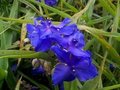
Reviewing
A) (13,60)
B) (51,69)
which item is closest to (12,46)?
(13,60)

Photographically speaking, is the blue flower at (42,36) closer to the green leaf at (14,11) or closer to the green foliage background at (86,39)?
the green foliage background at (86,39)

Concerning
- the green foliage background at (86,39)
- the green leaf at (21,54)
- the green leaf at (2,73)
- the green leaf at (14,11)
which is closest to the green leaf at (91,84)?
the green foliage background at (86,39)

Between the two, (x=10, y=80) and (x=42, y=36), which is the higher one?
(x=42, y=36)

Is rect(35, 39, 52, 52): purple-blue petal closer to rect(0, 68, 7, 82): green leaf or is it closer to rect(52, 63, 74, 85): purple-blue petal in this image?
rect(52, 63, 74, 85): purple-blue petal

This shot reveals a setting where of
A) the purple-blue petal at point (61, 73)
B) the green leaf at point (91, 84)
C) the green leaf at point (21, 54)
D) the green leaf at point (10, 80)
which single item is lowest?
the green leaf at point (10, 80)

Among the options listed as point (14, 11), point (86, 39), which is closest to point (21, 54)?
point (86, 39)

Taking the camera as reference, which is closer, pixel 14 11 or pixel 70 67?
pixel 70 67

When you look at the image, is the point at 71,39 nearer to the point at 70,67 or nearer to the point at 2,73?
the point at 70,67

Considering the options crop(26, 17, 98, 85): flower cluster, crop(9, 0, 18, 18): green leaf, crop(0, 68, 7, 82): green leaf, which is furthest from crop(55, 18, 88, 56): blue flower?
crop(9, 0, 18, 18): green leaf
